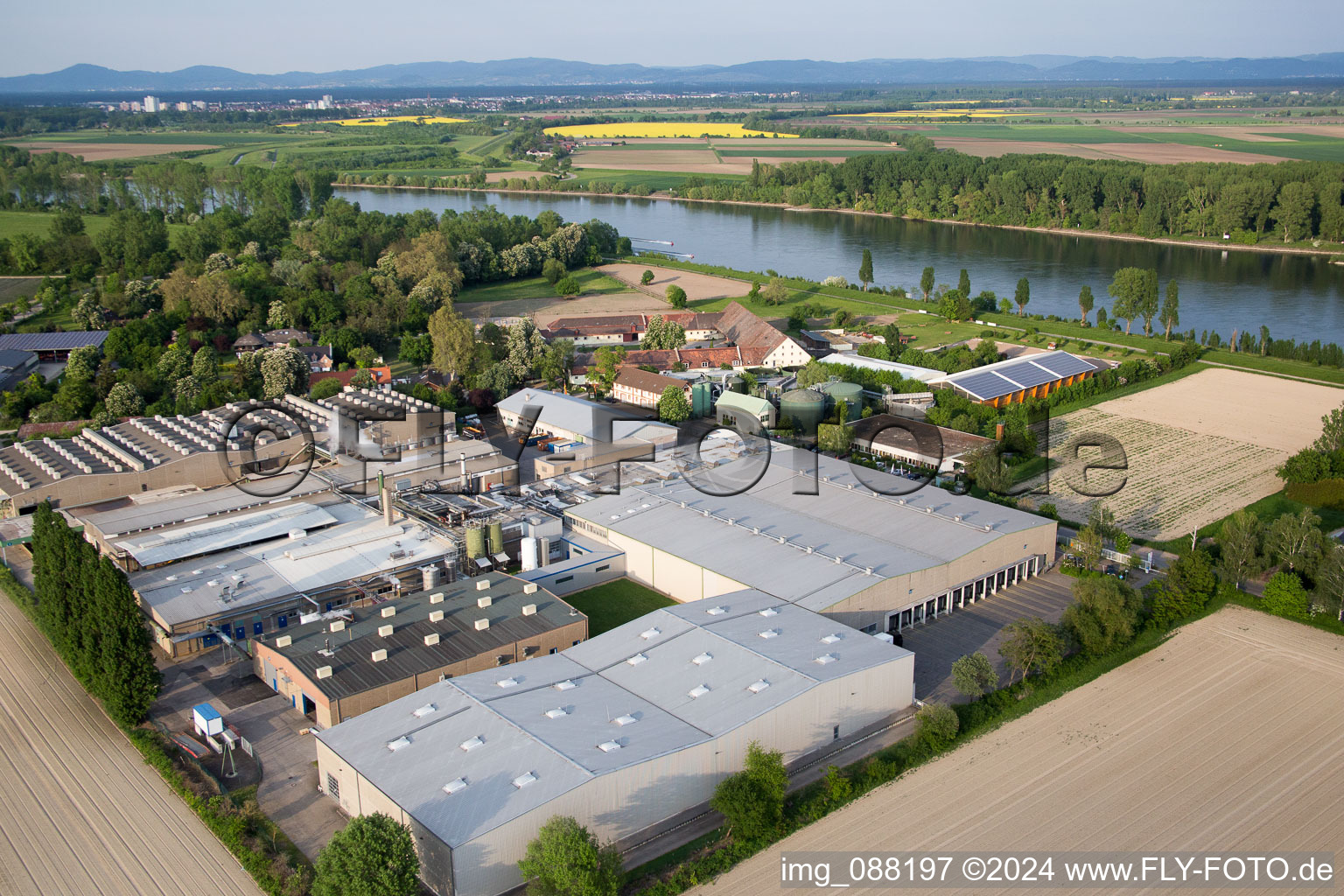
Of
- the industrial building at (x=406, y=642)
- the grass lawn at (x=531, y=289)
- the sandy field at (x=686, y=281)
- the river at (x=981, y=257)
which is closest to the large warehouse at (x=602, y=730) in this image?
the industrial building at (x=406, y=642)

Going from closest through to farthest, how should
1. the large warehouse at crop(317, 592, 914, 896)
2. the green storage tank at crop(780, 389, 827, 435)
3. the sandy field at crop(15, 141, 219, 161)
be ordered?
the large warehouse at crop(317, 592, 914, 896), the green storage tank at crop(780, 389, 827, 435), the sandy field at crop(15, 141, 219, 161)

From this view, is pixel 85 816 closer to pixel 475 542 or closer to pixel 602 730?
pixel 602 730

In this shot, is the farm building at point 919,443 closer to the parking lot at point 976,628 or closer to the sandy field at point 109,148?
the parking lot at point 976,628

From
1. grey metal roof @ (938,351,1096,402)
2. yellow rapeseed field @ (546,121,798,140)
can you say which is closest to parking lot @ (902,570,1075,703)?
grey metal roof @ (938,351,1096,402)

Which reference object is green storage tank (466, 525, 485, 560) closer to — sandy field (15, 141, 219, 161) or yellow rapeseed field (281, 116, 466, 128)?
sandy field (15, 141, 219, 161)

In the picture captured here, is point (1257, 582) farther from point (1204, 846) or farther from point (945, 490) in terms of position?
point (1204, 846)

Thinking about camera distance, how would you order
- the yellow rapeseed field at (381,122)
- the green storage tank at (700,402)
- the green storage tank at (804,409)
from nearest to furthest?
the green storage tank at (804,409), the green storage tank at (700,402), the yellow rapeseed field at (381,122)
